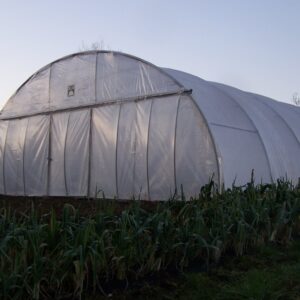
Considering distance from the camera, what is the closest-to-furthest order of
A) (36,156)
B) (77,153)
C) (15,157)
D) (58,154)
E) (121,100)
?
(121,100)
(77,153)
(58,154)
(36,156)
(15,157)

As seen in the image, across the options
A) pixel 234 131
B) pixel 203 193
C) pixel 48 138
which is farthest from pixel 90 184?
pixel 203 193

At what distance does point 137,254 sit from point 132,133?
6.68m

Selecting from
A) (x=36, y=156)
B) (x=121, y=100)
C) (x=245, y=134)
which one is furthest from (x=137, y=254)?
(x=36, y=156)

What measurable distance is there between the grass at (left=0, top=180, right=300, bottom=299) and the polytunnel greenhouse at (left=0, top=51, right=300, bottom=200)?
3.05 metres

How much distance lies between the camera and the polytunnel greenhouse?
9.33m

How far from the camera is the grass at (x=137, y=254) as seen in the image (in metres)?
3.45

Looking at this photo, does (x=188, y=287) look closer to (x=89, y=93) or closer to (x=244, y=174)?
(x=244, y=174)

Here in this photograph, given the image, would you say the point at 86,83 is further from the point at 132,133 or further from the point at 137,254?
the point at 137,254

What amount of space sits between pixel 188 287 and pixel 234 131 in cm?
613

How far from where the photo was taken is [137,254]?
4.02m

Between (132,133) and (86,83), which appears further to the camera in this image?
(86,83)

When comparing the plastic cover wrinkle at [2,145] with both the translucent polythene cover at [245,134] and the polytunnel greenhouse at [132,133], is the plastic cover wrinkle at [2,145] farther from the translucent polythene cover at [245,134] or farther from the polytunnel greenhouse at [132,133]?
the translucent polythene cover at [245,134]

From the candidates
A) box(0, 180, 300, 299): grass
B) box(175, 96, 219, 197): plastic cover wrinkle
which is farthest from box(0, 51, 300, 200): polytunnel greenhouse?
box(0, 180, 300, 299): grass

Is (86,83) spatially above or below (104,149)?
above
